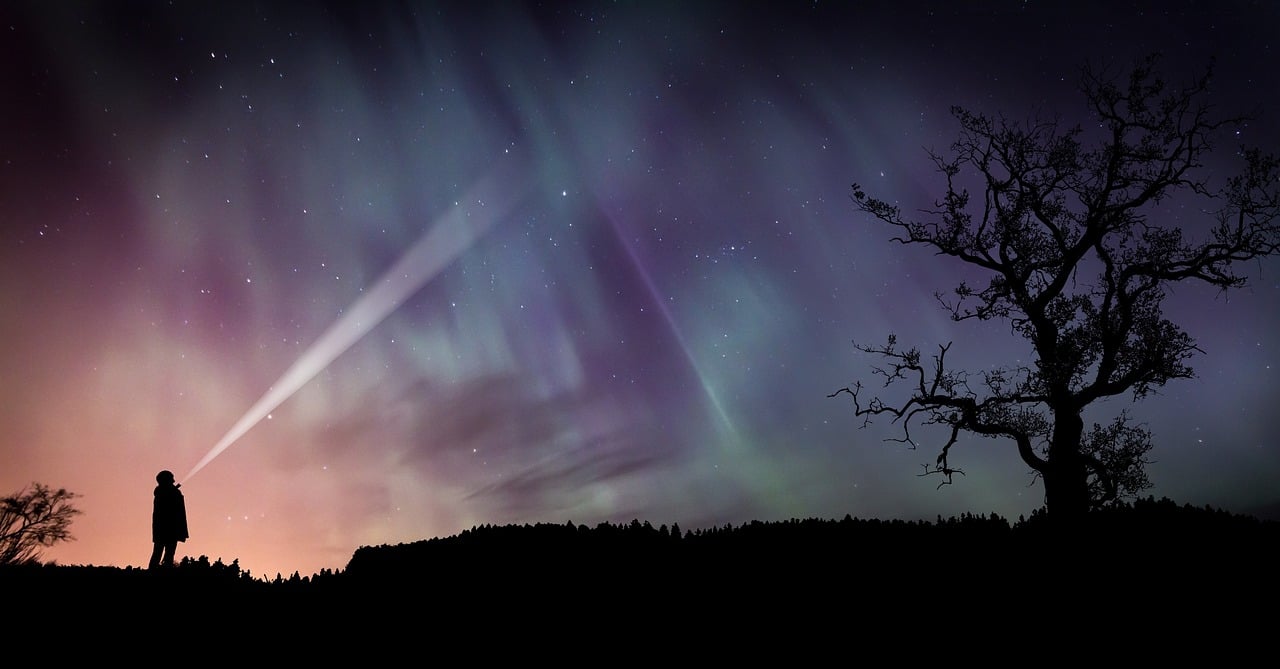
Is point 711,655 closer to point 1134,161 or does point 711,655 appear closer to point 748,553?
point 748,553

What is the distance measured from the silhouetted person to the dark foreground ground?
246cm

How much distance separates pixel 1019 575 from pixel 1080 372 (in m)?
11.9

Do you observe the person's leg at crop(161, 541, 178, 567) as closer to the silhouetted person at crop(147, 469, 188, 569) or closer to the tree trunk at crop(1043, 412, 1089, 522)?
the silhouetted person at crop(147, 469, 188, 569)

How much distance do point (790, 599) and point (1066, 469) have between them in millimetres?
12657

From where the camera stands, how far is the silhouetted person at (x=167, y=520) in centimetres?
1529

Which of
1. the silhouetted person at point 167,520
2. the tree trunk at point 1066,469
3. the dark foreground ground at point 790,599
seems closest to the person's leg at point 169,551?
the silhouetted person at point 167,520

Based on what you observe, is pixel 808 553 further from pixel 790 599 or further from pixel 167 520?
pixel 167 520

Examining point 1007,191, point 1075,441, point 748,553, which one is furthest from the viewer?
point 1007,191

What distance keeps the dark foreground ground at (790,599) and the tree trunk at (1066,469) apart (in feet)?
23.7

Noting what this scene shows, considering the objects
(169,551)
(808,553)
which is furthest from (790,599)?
(169,551)

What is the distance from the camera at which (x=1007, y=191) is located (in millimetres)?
20297

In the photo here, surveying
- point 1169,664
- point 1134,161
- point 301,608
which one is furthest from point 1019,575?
point 1134,161

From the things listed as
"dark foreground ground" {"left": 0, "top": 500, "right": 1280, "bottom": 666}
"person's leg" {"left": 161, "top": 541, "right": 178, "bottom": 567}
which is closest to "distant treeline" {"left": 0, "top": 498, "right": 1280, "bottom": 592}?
"dark foreground ground" {"left": 0, "top": 500, "right": 1280, "bottom": 666}

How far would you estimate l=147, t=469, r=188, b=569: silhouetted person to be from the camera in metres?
15.3
